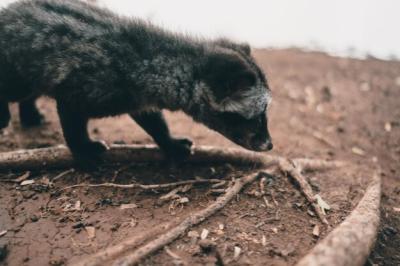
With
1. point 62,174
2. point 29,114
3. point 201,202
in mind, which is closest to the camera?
point 201,202

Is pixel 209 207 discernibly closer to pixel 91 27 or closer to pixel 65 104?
pixel 65 104


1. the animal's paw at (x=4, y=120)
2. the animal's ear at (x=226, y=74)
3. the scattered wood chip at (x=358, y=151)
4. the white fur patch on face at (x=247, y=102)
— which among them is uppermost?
the animal's ear at (x=226, y=74)

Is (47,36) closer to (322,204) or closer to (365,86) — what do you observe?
(322,204)

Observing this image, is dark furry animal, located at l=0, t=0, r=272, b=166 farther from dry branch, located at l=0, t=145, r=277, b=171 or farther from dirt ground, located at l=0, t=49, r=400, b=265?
dirt ground, located at l=0, t=49, r=400, b=265

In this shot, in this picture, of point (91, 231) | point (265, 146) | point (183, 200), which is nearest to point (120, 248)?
point (91, 231)

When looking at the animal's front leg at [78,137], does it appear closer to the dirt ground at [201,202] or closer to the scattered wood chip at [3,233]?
the dirt ground at [201,202]

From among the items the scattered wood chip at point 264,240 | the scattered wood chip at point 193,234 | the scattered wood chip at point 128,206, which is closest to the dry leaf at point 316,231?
the scattered wood chip at point 264,240
